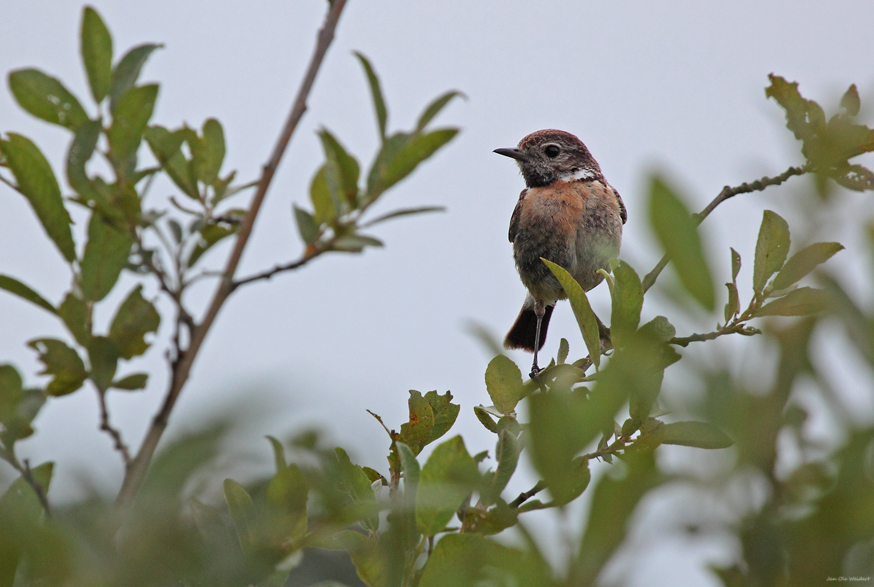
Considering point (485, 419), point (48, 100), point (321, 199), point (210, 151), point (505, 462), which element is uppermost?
point (48, 100)

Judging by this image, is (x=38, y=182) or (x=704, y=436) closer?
(x=704, y=436)

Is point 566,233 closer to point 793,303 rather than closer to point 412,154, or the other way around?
point 412,154

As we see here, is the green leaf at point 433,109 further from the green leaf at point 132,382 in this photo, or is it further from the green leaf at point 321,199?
the green leaf at point 132,382

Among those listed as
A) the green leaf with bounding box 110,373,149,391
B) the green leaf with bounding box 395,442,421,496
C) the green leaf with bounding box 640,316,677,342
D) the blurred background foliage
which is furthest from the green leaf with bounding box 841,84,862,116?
the green leaf with bounding box 110,373,149,391

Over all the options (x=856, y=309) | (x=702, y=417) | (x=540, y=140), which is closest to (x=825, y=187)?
(x=856, y=309)

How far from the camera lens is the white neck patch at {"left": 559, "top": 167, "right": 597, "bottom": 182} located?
5.68m

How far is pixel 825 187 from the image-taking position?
1.96 feet

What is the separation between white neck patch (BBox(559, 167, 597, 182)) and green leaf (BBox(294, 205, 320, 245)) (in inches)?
167

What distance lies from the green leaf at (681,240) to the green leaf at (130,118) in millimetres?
1028

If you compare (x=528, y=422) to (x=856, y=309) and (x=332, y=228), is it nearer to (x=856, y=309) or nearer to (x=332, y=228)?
(x=856, y=309)

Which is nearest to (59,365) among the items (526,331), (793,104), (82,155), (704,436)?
(82,155)

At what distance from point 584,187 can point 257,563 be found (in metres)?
4.97

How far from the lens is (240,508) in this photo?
1090 mm

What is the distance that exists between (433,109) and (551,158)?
448 cm
